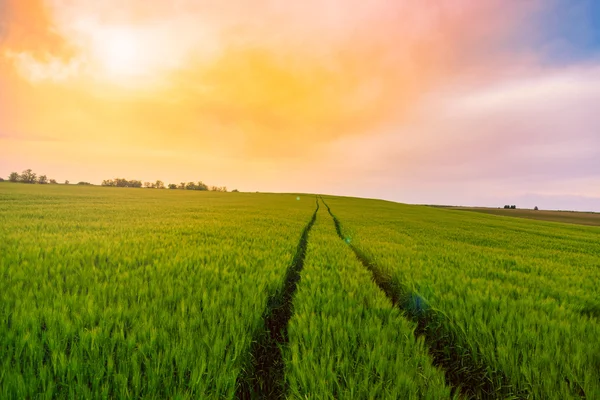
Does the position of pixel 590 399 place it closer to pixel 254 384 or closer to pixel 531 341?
pixel 531 341

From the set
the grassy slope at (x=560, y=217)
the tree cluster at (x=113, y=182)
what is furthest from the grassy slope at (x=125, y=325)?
the tree cluster at (x=113, y=182)

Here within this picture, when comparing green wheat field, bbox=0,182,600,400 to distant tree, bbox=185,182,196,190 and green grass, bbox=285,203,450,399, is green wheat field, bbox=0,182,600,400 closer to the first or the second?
green grass, bbox=285,203,450,399

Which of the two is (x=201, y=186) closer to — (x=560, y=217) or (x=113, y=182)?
(x=113, y=182)

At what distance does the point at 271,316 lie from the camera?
2.89 meters

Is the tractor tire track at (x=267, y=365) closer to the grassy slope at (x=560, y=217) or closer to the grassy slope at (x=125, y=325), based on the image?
the grassy slope at (x=125, y=325)

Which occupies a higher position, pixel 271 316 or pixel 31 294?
pixel 31 294

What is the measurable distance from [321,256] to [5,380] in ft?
15.0

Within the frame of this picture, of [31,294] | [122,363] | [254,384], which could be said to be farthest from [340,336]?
[31,294]

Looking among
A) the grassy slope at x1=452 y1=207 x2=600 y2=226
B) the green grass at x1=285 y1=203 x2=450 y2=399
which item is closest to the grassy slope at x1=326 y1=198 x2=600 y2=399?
the green grass at x1=285 y1=203 x2=450 y2=399

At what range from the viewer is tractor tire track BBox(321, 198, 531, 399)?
1.79 meters

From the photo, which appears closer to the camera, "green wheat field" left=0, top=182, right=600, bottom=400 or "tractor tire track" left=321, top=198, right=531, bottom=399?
"green wheat field" left=0, top=182, right=600, bottom=400

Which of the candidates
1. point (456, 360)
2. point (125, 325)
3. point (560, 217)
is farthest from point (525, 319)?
point (560, 217)

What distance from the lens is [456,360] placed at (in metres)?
2.25

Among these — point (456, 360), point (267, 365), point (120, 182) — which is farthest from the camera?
point (120, 182)
